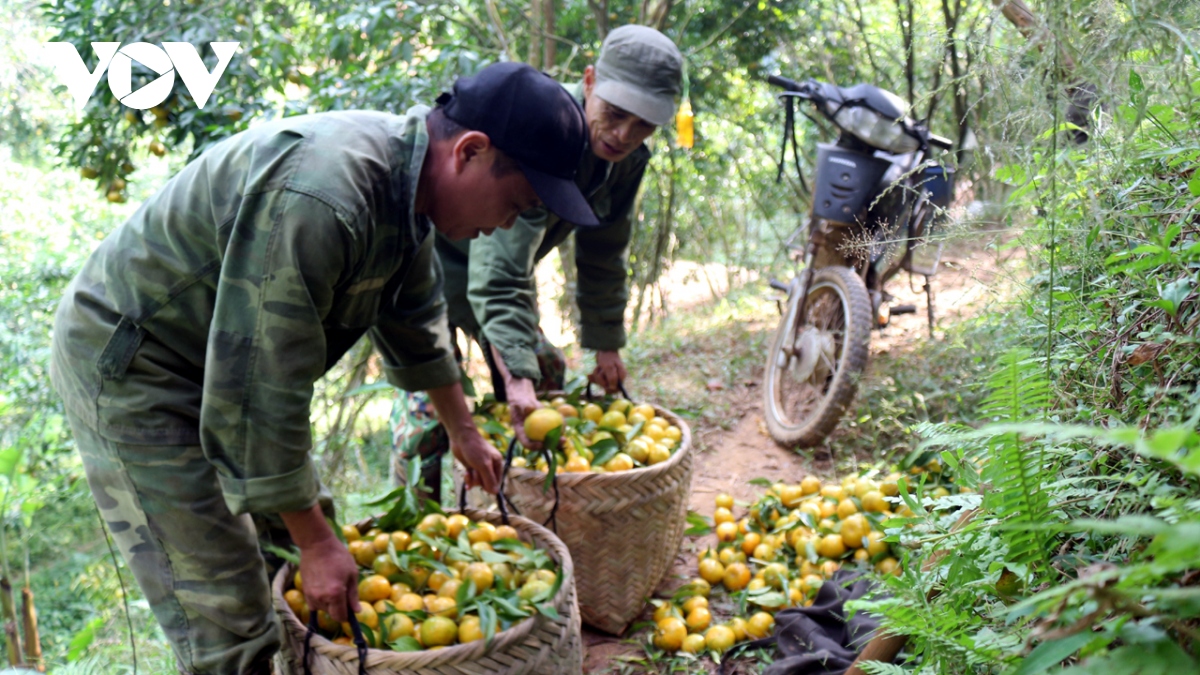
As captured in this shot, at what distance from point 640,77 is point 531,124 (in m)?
0.99

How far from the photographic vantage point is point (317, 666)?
174cm

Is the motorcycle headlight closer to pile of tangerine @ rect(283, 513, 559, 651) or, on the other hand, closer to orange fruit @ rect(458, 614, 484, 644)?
pile of tangerine @ rect(283, 513, 559, 651)

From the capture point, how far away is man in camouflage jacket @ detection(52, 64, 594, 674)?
1.61 m

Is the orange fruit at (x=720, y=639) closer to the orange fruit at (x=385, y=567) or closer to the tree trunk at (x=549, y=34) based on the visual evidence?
the orange fruit at (x=385, y=567)

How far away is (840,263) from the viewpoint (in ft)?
13.5

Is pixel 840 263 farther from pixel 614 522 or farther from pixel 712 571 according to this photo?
pixel 614 522

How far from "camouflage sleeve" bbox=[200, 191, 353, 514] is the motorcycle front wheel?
2.61m

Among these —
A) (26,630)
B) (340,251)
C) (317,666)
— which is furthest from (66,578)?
(340,251)

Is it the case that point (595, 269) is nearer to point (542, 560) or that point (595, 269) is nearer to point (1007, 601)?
point (542, 560)

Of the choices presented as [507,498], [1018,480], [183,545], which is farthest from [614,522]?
[1018,480]

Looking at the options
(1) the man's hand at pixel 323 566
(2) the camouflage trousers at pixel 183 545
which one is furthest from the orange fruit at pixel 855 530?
(2) the camouflage trousers at pixel 183 545

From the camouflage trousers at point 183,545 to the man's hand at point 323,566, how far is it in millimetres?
203

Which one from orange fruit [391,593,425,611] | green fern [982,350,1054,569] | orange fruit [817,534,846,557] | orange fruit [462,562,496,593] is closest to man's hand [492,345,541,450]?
orange fruit [462,562,496,593]

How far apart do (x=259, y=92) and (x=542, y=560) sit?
282 centimetres
